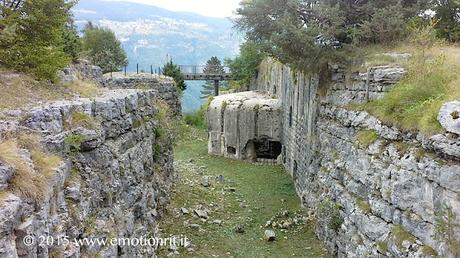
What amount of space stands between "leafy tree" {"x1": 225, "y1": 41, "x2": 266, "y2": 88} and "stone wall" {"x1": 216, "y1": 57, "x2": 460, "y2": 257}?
15280mm

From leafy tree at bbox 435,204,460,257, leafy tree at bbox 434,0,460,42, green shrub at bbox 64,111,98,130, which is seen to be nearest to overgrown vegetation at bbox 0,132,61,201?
green shrub at bbox 64,111,98,130

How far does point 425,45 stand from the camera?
34.4ft

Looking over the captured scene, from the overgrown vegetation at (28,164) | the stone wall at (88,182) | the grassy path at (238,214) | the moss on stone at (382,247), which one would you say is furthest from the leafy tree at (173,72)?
the overgrown vegetation at (28,164)

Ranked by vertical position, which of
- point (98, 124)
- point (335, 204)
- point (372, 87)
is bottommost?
point (335, 204)

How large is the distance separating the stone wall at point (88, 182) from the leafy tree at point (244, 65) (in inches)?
798

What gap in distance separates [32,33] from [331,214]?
26.3ft

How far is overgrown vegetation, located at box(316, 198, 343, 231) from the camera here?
10.6m

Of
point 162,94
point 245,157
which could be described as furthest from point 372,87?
point 162,94

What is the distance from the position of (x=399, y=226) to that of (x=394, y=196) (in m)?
0.52

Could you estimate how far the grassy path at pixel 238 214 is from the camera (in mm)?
11375

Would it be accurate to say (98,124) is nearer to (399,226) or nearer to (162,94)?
(399,226)

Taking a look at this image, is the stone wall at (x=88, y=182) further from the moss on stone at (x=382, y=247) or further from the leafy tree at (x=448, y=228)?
the leafy tree at (x=448, y=228)

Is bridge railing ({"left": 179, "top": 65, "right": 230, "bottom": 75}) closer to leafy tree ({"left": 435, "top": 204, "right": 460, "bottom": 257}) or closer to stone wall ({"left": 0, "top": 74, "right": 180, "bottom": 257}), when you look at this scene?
stone wall ({"left": 0, "top": 74, "right": 180, "bottom": 257})

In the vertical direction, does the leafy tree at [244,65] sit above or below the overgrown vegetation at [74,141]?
above
